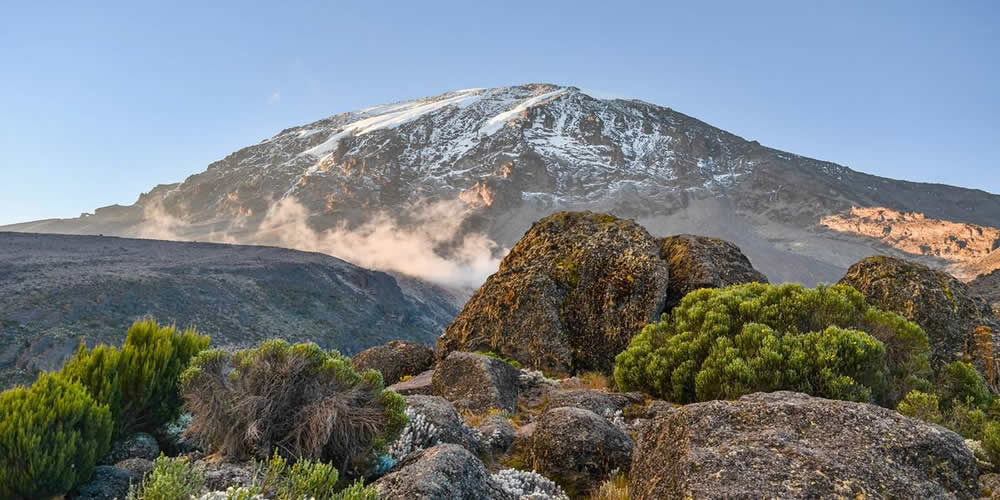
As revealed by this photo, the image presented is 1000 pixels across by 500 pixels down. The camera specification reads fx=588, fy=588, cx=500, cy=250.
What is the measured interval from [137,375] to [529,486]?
166 inches

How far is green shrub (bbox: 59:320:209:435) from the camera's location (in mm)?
5746

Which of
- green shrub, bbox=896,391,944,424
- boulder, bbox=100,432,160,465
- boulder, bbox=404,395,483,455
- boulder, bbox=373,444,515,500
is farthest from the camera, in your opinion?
green shrub, bbox=896,391,944,424

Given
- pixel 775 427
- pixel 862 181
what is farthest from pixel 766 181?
pixel 775 427

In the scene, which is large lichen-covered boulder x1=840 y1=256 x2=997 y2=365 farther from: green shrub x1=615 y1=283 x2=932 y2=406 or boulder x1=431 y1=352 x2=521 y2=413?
boulder x1=431 y1=352 x2=521 y2=413

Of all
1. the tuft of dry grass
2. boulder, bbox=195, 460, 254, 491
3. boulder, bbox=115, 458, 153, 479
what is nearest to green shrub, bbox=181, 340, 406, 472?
boulder, bbox=195, 460, 254, 491

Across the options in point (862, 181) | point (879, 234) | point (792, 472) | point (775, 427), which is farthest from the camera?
point (862, 181)

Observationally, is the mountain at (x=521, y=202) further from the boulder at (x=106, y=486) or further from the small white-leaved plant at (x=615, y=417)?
the boulder at (x=106, y=486)

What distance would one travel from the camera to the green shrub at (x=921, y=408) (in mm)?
7316

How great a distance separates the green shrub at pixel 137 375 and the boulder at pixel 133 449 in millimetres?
138

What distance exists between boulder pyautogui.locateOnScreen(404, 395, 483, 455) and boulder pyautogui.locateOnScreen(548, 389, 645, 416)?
7.72 feet

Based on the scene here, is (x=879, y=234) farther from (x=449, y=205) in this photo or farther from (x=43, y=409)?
(x=43, y=409)

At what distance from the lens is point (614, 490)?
5402 mm

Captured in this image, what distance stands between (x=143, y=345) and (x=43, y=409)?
187cm

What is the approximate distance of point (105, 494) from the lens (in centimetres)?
454
